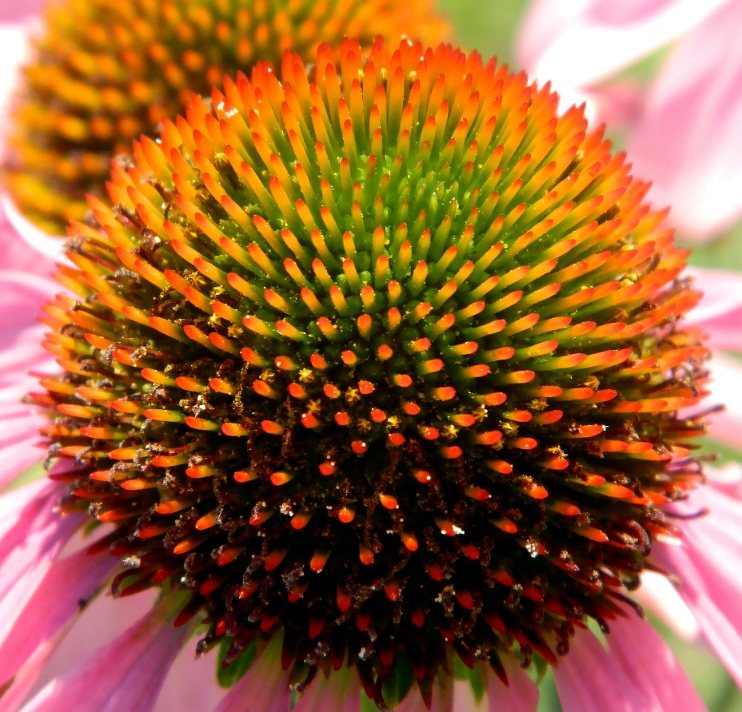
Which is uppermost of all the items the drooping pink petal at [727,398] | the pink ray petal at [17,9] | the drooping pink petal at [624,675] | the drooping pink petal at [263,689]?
the pink ray petal at [17,9]

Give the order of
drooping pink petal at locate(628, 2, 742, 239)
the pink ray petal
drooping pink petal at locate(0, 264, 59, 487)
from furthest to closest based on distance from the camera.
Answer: the pink ray petal → drooping pink petal at locate(628, 2, 742, 239) → drooping pink petal at locate(0, 264, 59, 487)

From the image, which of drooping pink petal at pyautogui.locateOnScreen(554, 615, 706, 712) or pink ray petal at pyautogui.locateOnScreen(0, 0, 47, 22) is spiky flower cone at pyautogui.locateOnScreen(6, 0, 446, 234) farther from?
drooping pink petal at pyautogui.locateOnScreen(554, 615, 706, 712)

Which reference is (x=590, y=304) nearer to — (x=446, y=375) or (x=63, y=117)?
(x=446, y=375)

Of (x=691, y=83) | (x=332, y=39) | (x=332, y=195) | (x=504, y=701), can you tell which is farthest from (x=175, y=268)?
(x=691, y=83)

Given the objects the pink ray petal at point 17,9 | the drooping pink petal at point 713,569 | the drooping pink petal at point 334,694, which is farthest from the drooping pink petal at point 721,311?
the pink ray petal at point 17,9

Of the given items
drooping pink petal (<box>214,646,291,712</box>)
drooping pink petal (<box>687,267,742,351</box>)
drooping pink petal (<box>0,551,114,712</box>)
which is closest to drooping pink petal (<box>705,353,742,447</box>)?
drooping pink petal (<box>687,267,742,351</box>)

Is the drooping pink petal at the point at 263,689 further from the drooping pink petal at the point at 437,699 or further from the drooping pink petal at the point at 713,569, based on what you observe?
the drooping pink petal at the point at 713,569

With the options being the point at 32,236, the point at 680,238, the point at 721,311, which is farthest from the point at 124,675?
the point at 680,238
